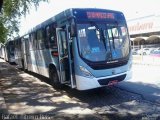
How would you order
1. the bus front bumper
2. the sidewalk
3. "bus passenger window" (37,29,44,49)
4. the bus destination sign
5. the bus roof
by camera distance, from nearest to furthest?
the bus front bumper
the bus roof
the bus destination sign
"bus passenger window" (37,29,44,49)
the sidewalk

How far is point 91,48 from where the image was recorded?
9.53 metres

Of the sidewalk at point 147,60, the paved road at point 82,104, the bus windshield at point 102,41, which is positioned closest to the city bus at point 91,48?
the bus windshield at point 102,41

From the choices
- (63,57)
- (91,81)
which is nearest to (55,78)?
(63,57)

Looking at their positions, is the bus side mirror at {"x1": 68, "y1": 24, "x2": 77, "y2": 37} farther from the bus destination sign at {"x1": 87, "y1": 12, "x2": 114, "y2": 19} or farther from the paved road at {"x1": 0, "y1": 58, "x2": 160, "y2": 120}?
the paved road at {"x1": 0, "y1": 58, "x2": 160, "y2": 120}

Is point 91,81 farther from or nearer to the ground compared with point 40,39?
nearer to the ground

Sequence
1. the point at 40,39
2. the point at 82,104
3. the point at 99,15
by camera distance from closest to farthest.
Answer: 1. the point at 82,104
2. the point at 99,15
3. the point at 40,39

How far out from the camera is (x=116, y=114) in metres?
7.91

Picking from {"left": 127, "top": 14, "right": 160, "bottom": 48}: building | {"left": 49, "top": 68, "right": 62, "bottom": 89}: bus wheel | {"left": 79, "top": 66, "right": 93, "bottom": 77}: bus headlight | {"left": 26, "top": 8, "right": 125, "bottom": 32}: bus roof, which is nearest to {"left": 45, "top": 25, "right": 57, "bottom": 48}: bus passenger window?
{"left": 26, "top": 8, "right": 125, "bottom": 32}: bus roof

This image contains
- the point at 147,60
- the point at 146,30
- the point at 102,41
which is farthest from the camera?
the point at 146,30

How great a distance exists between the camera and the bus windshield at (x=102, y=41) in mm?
9508

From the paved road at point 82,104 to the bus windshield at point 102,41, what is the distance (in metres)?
1.48

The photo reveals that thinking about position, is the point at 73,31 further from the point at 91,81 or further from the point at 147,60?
the point at 147,60

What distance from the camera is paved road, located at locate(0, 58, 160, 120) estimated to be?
25.7 ft

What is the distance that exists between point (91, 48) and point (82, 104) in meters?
1.87
